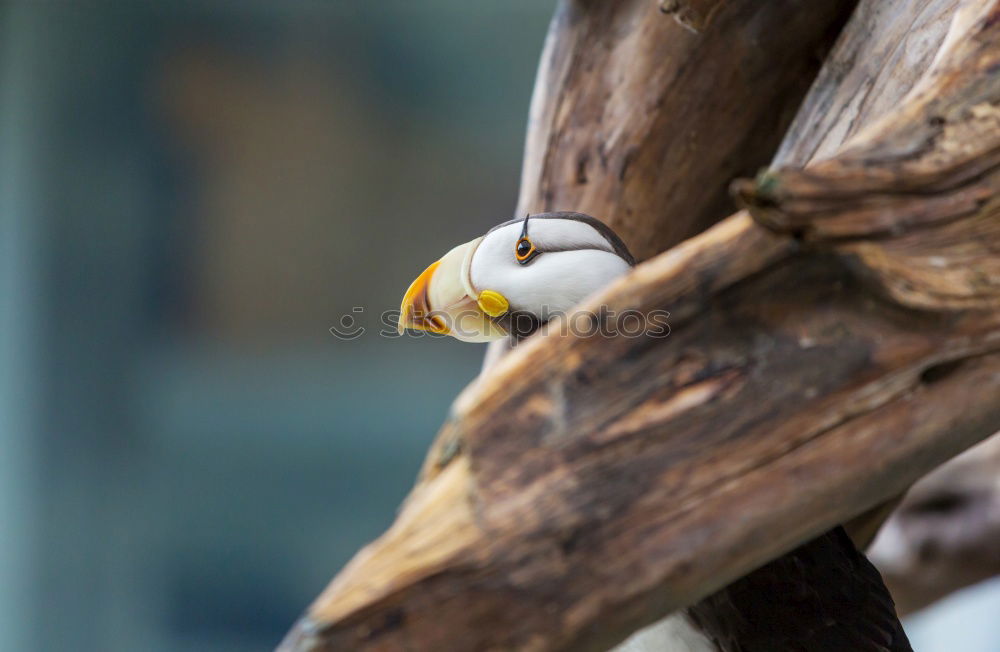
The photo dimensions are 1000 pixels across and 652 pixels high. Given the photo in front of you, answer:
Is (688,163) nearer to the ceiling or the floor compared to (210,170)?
nearer to the floor

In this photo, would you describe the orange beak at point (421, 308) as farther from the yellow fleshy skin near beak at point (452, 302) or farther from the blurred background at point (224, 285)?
the blurred background at point (224, 285)

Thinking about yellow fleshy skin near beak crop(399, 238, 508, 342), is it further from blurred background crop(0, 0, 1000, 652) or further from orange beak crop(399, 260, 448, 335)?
blurred background crop(0, 0, 1000, 652)

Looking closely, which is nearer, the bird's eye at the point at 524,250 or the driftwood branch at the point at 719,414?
the driftwood branch at the point at 719,414

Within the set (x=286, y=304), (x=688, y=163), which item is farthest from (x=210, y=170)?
(x=688, y=163)

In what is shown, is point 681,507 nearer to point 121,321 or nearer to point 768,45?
point 768,45

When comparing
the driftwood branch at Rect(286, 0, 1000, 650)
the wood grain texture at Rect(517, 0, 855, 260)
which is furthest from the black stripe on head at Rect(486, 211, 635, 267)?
the driftwood branch at Rect(286, 0, 1000, 650)

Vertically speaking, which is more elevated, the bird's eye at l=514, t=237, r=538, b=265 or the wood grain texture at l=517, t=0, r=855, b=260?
the wood grain texture at l=517, t=0, r=855, b=260

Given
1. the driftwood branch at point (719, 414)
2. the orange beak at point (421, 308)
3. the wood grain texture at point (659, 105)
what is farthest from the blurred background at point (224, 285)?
the driftwood branch at point (719, 414)

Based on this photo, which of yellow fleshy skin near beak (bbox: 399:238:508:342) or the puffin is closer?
the puffin

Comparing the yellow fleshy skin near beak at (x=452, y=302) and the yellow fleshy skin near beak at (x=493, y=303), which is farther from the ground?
the yellow fleshy skin near beak at (x=452, y=302)
